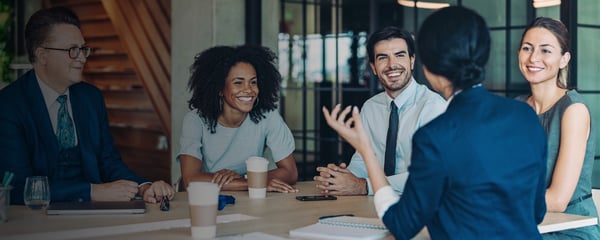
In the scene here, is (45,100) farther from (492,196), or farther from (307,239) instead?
(492,196)

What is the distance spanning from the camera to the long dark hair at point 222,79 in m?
3.96

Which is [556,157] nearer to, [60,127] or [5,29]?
[60,127]

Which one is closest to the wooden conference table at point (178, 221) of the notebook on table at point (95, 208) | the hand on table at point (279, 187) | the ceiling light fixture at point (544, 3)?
the notebook on table at point (95, 208)

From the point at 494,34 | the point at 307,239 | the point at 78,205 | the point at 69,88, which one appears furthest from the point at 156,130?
the point at 307,239

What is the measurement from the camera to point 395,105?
12.3 ft

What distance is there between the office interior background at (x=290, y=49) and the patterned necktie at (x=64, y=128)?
81 cm

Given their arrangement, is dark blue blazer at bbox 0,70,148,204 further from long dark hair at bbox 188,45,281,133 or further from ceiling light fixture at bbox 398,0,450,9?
ceiling light fixture at bbox 398,0,450,9

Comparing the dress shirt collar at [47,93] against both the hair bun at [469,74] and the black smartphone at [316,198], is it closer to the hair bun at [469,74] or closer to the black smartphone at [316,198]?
the black smartphone at [316,198]

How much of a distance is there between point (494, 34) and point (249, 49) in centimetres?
183

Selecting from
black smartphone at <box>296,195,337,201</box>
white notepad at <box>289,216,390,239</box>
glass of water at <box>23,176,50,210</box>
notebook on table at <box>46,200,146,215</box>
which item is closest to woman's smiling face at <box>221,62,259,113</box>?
black smartphone at <box>296,195,337,201</box>

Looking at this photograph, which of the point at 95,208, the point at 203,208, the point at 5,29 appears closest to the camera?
the point at 203,208

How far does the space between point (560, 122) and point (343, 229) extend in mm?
1069

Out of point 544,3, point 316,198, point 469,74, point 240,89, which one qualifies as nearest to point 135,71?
point 240,89

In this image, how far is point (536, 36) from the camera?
10.6 ft
